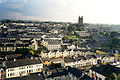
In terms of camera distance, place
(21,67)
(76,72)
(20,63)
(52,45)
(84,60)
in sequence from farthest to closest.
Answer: (52,45)
(84,60)
(20,63)
(21,67)
(76,72)

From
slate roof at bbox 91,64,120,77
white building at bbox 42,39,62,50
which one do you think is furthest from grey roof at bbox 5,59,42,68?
white building at bbox 42,39,62,50

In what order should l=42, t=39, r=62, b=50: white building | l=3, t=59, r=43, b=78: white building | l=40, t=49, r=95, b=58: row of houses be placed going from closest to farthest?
l=3, t=59, r=43, b=78: white building < l=40, t=49, r=95, b=58: row of houses < l=42, t=39, r=62, b=50: white building

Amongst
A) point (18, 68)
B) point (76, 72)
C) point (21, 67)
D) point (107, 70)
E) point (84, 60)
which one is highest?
point (21, 67)

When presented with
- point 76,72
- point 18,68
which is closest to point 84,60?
point 76,72

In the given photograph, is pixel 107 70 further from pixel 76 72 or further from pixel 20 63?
pixel 20 63

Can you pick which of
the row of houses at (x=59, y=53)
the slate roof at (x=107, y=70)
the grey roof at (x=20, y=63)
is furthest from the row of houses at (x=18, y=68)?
the slate roof at (x=107, y=70)

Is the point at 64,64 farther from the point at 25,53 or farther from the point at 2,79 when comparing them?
the point at 2,79

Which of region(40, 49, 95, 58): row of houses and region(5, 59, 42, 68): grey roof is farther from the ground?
region(5, 59, 42, 68): grey roof

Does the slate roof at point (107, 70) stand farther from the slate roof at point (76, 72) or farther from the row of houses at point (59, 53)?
the row of houses at point (59, 53)

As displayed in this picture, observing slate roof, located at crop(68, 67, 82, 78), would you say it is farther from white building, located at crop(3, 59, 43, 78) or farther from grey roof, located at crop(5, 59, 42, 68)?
grey roof, located at crop(5, 59, 42, 68)

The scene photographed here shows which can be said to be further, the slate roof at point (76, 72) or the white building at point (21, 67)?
the white building at point (21, 67)

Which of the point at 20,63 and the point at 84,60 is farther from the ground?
the point at 20,63

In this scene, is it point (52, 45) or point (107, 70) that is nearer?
point (107, 70)
